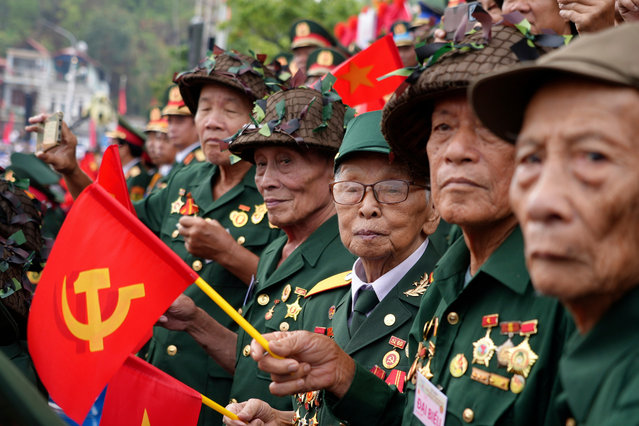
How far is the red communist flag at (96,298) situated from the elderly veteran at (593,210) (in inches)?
69.2

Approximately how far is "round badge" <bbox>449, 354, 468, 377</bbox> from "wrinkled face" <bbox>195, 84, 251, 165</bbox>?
3.08 metres

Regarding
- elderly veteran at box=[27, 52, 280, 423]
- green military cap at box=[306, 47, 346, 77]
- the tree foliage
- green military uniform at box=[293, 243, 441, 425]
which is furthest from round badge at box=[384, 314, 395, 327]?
the tree foliage

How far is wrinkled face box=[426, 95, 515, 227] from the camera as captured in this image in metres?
2.43

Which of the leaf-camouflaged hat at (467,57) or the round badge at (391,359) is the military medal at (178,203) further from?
the leaf-camouflaged hat at (467,57)

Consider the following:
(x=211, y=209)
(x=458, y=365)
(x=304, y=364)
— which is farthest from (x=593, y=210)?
(x=211, y=209)

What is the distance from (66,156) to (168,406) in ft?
8.40

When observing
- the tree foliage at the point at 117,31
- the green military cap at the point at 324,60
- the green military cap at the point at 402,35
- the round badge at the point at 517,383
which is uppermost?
the green military cap at the point at 402,35

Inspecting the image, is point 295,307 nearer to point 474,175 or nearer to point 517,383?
point 474,175

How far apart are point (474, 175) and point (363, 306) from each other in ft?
3.49

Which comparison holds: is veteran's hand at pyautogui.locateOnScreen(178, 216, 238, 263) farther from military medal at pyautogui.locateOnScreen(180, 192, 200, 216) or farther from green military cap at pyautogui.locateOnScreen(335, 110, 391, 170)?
green military cap at pyautogui.locateOnScreen(335, 110, 391, 170)

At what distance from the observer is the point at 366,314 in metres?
3.31

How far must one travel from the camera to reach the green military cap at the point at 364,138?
345cm

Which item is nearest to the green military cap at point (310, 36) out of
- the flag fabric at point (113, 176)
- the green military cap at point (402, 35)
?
the green military cap at point (402, 35)

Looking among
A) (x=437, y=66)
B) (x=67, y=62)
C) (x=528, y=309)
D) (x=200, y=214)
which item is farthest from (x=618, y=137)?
(x=67, y=62)
